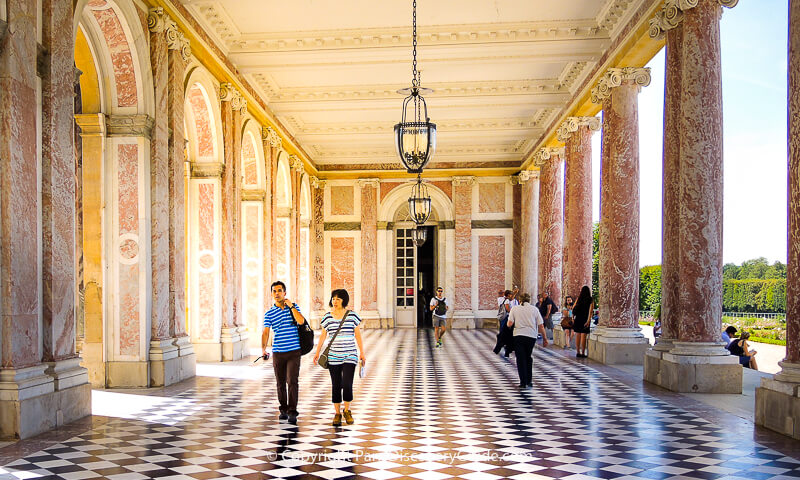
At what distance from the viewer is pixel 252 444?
689cm

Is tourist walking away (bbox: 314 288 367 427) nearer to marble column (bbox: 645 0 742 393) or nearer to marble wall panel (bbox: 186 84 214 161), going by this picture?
marble column (bbox: 645 0 742 393)

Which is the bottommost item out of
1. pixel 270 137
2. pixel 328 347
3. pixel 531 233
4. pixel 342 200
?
pixel 328 347

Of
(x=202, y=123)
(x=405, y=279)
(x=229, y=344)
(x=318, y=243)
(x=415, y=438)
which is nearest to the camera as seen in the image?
(x=415, y=438)

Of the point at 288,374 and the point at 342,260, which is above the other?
the point at 342,260

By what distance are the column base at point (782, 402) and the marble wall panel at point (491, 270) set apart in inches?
773

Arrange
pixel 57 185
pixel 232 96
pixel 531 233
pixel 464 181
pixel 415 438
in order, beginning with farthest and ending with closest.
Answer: pixel 464 181, pixel 531 233, pixel 232 96, pixel 57 185, pixel 415 438

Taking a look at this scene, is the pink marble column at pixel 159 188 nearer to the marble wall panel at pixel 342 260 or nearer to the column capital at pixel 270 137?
the column capital at pixel 270 137

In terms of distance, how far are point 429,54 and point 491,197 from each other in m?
13.2

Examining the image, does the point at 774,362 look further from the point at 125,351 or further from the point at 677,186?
the point at 125,351

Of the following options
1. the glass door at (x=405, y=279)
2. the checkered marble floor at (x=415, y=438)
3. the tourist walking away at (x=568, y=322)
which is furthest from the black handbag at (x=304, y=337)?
the glass door at (x=405, y=279)

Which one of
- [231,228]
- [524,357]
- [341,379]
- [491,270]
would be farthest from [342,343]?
[491,270]

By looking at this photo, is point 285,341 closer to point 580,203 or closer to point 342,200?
point 580,203

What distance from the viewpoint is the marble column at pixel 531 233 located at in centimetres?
2541

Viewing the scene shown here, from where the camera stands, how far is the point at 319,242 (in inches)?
1103
